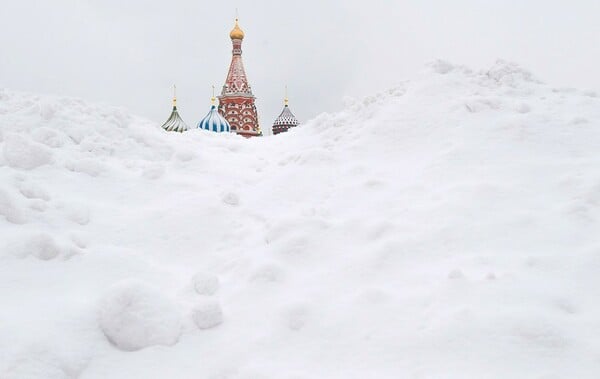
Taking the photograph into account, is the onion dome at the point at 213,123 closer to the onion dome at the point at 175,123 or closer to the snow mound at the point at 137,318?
the onion dome at the point at 175,123

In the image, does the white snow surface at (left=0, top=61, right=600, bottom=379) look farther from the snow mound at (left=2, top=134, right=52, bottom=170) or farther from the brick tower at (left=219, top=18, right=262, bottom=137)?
the brick tower at (left=219, top=18, right=262, bottom=137)

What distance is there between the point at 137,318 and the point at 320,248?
1369 mm

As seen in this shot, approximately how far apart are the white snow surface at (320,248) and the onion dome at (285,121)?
27609 mm

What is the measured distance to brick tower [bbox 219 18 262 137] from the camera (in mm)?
28844

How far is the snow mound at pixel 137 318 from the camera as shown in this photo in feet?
8.42

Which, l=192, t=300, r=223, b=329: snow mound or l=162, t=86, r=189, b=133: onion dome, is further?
l=162, t=86, r=189, b=133: onion dome

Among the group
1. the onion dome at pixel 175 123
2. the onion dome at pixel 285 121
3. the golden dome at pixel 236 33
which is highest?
the golden dome at pixel 236 33

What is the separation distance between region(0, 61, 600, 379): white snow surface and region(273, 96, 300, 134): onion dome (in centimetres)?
2761

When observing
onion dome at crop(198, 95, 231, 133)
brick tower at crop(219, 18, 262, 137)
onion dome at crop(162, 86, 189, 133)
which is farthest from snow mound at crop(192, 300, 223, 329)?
brick tower at crop(219, 18, 262, 137)

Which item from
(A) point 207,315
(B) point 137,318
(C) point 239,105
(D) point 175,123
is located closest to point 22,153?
(B) point 137,318

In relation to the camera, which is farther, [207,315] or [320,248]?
[320,248]

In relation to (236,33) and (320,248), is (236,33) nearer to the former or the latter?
(236,33)

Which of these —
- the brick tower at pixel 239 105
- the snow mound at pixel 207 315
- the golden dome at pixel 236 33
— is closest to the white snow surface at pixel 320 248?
the snow mound at pixel 207 315

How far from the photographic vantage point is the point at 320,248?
3.51 metres
